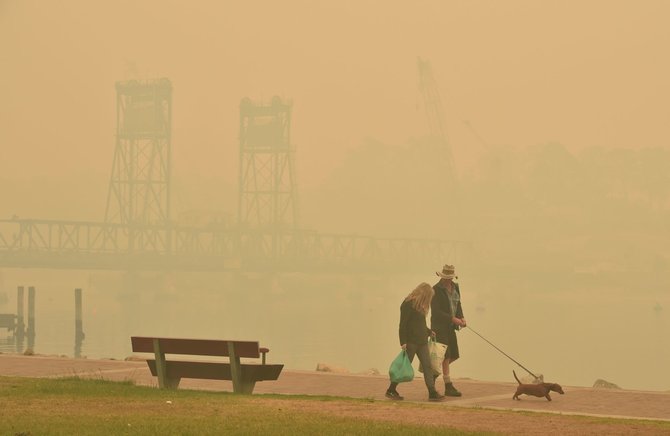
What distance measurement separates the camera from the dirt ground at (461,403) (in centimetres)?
1024

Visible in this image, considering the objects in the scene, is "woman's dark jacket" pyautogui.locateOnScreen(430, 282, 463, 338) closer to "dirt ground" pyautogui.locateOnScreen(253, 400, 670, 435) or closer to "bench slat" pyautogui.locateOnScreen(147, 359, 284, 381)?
"dirt ground" pyautogui.locateOnScreen(253, 400, 670, 435)

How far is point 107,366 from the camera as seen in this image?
16.4 m

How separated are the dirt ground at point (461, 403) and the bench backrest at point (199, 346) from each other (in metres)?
0.60

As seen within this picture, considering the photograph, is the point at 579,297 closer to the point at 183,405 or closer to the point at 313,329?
the point at 313,329

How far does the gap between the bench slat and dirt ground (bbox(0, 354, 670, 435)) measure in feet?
1.54

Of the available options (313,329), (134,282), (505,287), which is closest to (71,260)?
(134,282)

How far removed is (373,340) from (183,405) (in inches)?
2590

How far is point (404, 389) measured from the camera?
14031mm

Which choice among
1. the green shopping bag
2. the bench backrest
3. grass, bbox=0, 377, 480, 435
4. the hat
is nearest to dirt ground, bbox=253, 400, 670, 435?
grass, bbox=0, 377, 480, 435

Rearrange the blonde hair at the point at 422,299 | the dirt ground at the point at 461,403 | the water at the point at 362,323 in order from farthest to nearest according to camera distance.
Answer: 1. the water at the point at 362,323
2. the blonde hair at the point at 422,299
3. the dirt ground at the point at 461,403

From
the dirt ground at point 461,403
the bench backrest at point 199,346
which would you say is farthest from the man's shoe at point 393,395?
the bench backrest at point 199,346

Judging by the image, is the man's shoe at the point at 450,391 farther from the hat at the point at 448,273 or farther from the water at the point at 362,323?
the water at the point at 362,323

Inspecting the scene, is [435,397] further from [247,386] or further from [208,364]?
[208,364]

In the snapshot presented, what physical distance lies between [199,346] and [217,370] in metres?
0.40
